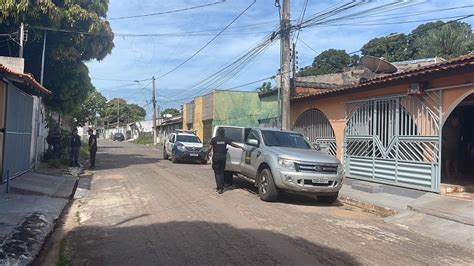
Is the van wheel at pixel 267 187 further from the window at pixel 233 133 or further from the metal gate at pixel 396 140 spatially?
the metal gate at pixel 396 140

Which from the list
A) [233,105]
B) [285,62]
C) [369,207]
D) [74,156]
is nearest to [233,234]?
[369,207]

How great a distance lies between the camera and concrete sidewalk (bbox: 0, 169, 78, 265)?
6.09 m

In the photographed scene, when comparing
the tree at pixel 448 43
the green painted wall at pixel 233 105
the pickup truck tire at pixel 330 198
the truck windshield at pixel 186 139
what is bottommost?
the pickup truck tire at pixel 330 198

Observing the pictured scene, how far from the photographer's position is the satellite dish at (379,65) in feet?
54.0

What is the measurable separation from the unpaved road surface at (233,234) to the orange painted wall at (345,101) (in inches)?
150

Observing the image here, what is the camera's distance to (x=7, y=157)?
449 inches

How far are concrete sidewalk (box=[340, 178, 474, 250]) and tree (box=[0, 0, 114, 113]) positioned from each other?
1264cm

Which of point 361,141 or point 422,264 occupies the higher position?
point 361,141

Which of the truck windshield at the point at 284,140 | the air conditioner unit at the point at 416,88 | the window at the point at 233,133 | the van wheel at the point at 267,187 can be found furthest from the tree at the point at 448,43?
the van wheel at the point at 267,187

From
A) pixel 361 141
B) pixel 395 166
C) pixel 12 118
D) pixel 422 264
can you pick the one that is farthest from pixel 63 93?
pixel 422 264

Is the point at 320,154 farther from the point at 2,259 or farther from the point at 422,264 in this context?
the point at 2,259

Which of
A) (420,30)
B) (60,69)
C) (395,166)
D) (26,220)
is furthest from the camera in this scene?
(420,30)

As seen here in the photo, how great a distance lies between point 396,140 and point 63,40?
1383cm

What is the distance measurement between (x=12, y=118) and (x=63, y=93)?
29.6 ft
